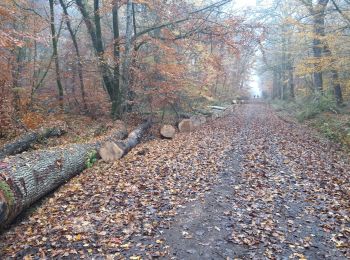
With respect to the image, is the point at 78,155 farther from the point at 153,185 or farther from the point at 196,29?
the point at 196,29

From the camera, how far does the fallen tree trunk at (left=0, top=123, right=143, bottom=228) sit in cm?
553

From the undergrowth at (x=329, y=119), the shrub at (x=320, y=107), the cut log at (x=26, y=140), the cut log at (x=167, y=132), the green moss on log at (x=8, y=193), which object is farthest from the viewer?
the shrub at (x=320, y=107)

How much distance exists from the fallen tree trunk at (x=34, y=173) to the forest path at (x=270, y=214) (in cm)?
281

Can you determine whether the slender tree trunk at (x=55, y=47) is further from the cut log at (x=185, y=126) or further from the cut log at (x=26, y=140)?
the cut log at (x=185, y=126)

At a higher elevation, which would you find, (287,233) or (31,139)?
(31,139)

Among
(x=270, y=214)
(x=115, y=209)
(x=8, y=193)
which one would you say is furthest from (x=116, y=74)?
(x=270, y=214)

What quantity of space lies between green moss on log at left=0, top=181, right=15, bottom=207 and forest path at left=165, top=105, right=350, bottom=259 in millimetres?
2797

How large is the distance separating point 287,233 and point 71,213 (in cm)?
400

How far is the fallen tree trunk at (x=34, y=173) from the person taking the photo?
5.53 metres

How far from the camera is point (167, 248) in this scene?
15.9 feet

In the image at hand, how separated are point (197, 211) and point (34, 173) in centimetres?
354

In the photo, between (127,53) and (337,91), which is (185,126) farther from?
(337,91)

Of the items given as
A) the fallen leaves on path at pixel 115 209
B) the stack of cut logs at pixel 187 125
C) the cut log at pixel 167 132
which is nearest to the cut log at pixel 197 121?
the stack of cut logs at pixel 187 125

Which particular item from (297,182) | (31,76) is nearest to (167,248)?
(297,182)
